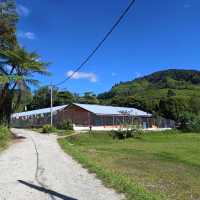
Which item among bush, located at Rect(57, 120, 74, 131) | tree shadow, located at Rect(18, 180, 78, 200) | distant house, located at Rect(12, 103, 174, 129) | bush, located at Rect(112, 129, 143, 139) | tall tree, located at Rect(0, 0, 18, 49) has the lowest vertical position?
tree shadow, located at Rect(18, 180, 78, 200)

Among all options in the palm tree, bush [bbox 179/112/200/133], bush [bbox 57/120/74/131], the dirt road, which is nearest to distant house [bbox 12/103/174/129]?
bush [bbox 57/120/74/131]

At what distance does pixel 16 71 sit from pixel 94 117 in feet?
74.5

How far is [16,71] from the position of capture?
34562mm

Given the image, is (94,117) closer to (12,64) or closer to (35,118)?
(35,118)

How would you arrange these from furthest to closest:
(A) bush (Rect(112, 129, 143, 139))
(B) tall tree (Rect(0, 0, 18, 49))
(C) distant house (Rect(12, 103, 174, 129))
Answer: (C) distant house (Rect(12, 103, 174, 129)), (A) bush (Rect(112, 129, 143, 139)), (B) tall tree (Rect(0, 0, 18, 49))

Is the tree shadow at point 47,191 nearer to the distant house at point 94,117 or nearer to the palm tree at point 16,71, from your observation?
the palm tree at point 16,71

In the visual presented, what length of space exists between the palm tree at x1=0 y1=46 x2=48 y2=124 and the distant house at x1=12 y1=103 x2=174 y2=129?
18.2m

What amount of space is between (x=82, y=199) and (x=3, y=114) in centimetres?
2852

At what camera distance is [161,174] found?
1366 centimetres

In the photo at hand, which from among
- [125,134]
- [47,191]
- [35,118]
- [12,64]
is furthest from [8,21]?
[35,118]

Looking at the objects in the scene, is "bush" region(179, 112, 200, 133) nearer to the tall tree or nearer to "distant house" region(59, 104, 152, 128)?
"distant house" region(59, 104, 152, 128)

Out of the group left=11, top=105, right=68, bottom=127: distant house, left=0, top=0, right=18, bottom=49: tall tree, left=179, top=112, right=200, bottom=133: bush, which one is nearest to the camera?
left=0, top=0, right=18, bottom=49: tall tree

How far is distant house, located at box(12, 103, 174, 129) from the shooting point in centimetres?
5556

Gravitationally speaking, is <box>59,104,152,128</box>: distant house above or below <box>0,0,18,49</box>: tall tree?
below
